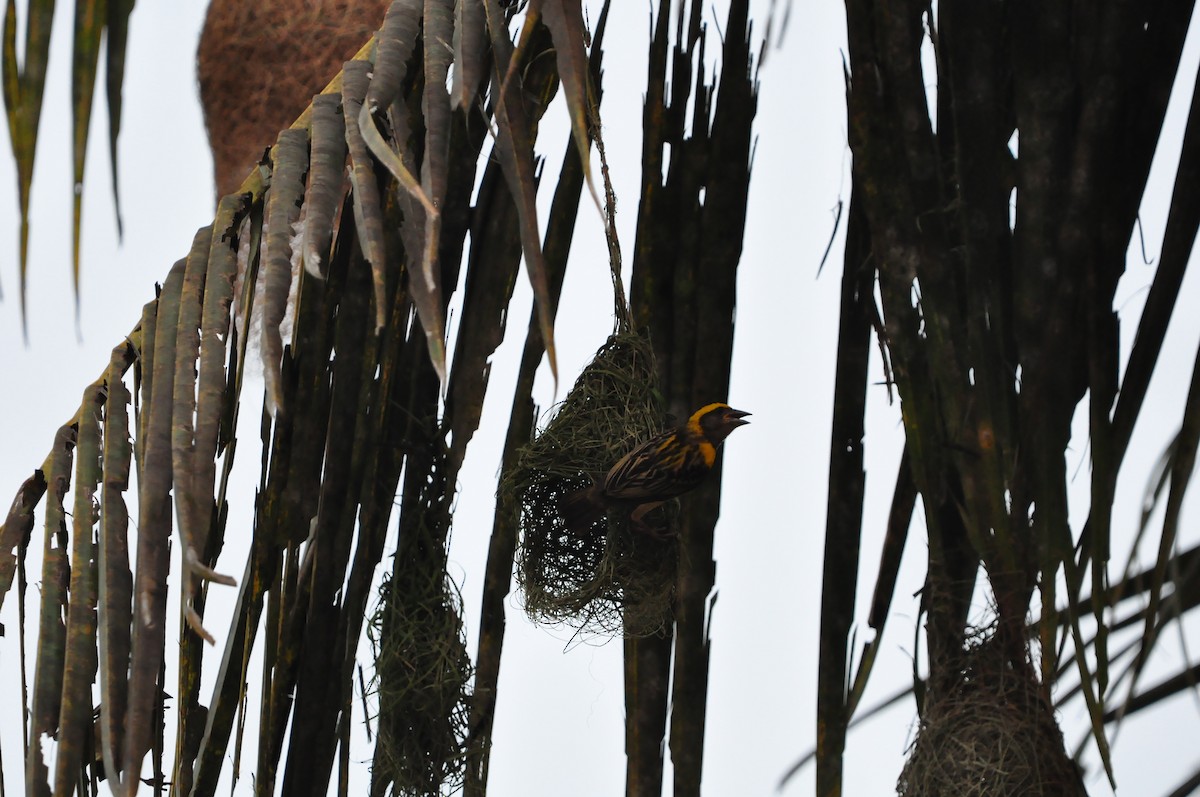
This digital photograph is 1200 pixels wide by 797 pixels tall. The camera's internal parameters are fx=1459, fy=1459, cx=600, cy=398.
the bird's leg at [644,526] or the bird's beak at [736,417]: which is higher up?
the bird's beak at [736,417]

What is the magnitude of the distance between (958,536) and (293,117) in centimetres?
191

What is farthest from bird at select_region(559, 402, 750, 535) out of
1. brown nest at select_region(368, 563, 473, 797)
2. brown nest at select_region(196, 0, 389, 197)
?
brown nest at select_region(196, 0, 389, 197)

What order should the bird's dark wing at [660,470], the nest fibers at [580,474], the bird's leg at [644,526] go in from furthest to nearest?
the nest fibers at [580,474] → the bird's leg at [644,526] → the bird's dark wing at [660,470]

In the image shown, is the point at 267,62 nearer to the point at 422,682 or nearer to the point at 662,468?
the point at 422,682

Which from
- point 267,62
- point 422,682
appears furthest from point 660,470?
point 267,62

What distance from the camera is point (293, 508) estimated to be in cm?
170

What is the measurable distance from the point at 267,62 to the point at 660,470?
1607mm

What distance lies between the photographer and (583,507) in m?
1.95

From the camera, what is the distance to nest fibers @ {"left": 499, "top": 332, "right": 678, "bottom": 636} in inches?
80.6

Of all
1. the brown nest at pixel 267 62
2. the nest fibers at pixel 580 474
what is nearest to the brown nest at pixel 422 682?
the nest fibers at pixel 580 474

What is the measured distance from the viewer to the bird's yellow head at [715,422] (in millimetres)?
1832

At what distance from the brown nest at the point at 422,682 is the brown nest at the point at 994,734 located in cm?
75

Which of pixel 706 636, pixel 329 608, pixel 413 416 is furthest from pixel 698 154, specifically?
pixel 329 608

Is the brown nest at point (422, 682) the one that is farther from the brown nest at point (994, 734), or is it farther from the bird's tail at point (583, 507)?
the brown nest at point (994, 734)
